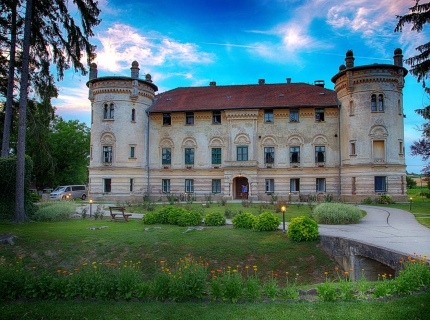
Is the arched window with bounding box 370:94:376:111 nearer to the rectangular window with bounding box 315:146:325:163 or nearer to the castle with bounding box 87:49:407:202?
the castle with bounding box 87:49:407:202

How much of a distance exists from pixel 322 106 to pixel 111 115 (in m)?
23.3

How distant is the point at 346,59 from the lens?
113 feet

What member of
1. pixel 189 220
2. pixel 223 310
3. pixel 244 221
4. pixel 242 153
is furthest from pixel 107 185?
pixel 223 310

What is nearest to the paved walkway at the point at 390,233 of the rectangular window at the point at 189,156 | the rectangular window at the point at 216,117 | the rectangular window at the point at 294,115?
the rectangular window at the point at 294,115

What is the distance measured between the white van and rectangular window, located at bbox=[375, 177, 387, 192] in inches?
1297

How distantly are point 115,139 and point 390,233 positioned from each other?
29488 mm

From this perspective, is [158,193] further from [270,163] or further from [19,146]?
[19,146]

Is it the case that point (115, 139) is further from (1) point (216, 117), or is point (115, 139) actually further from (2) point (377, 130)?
(2) point (377, 130)

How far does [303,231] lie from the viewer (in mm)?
13539

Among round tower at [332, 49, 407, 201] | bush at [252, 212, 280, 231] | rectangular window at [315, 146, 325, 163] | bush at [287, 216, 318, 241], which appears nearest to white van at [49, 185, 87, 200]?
rectangular window at [315, 146, 325, 163]

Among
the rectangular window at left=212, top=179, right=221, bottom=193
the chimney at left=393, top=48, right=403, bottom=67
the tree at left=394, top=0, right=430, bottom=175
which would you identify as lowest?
the rectangular window at left=212, top=179, right=221, bottom=193

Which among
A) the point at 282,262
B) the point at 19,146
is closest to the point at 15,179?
the point at 19,146

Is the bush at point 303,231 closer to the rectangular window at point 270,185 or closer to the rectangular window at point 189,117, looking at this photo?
the rectangular window at point 270,185

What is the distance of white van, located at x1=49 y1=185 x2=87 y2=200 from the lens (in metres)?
37.3
